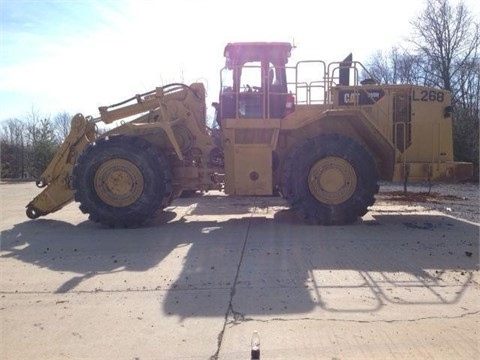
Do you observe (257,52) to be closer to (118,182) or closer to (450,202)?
(118,182)

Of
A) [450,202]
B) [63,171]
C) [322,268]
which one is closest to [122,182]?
[63,171]

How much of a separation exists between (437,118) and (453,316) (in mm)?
5945

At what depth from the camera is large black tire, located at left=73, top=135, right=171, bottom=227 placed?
9219 millimetres

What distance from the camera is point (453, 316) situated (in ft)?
15.1

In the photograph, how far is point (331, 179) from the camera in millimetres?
9148

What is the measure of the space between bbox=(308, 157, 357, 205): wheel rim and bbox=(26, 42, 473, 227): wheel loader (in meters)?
0.02

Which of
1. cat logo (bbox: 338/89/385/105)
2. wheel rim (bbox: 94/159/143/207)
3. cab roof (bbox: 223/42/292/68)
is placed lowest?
wheel rim (bbox: 94/159/143/207)

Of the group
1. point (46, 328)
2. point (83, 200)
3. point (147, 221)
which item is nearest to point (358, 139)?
point (147, 221)

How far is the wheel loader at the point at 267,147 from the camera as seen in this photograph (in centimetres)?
913

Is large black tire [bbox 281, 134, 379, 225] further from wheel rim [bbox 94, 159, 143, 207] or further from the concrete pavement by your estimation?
wheel rim [bbox 94, 159, 143, 207]

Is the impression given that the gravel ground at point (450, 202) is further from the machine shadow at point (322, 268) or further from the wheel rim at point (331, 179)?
the wheel rim at point (331, 179)

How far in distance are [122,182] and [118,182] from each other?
74mm

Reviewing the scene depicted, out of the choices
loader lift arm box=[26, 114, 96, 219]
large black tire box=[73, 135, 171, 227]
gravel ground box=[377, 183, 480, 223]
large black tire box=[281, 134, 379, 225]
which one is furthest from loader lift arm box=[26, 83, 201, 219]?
gravel ground box=[377, 183, 480, 223]

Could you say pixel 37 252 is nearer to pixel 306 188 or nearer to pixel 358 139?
pixel 306 188
